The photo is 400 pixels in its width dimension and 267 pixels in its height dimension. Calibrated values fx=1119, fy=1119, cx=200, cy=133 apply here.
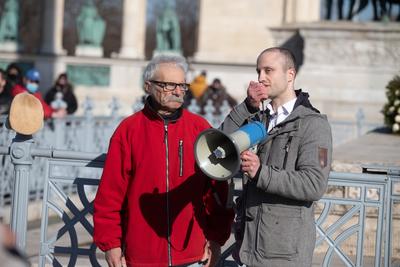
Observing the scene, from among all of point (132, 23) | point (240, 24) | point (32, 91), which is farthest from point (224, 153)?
point (132, 23)

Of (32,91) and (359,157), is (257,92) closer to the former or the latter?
(359,157)

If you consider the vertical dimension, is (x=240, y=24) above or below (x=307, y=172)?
above

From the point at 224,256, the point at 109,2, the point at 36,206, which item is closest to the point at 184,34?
the point at 109,2

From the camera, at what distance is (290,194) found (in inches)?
194

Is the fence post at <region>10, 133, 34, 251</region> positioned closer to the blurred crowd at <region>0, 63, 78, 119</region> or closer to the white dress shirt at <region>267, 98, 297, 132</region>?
the white dress shirt at <region>267, 98, 297, 132</region>

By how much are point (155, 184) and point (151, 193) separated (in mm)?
48

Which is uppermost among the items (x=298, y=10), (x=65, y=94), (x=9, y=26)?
(x=298, y=10)

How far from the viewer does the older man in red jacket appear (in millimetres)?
5191

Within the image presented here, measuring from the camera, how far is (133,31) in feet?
114

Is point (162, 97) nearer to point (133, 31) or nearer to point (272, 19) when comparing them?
point (272, 19)

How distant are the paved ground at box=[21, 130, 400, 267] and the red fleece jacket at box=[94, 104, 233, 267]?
72.6 inches

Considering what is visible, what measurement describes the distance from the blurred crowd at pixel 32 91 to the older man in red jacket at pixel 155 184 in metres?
6.01

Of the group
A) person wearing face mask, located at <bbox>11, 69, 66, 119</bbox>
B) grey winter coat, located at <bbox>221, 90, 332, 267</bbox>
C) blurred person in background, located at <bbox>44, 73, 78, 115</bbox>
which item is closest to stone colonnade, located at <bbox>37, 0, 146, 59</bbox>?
blurred person in background, located at <bbox>44, 73, 78, 115</bbox>

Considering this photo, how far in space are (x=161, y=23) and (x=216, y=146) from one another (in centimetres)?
Answer: 2946
